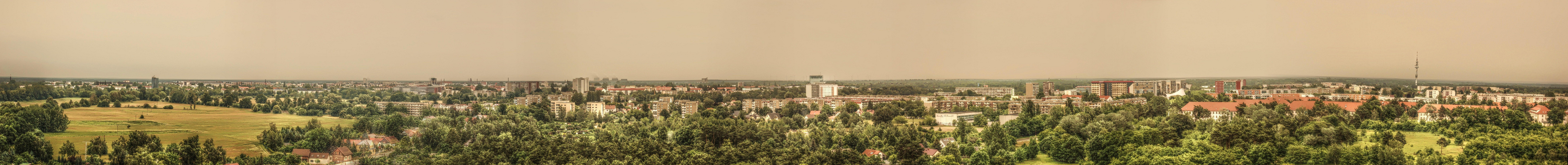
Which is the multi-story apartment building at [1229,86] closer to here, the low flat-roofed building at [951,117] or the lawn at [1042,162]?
the low flat-roofed building at [951,117]

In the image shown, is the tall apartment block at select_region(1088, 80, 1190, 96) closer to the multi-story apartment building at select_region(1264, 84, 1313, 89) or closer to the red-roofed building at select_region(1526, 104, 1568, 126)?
the multi-story apartment building at select_region(1264, 84, 1313, 89)

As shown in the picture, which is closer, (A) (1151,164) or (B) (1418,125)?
(A) (1151,164)

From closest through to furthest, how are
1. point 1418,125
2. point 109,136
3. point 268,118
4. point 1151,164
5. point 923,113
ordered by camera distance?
1. point 1151,164
2. point 109,136
3. point 268,118
4. point 1418,125
5. point 923,113

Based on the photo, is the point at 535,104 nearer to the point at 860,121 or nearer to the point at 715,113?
the point at 715,113

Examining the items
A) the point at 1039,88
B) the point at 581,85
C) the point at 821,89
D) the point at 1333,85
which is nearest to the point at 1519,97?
the point at 1333,85

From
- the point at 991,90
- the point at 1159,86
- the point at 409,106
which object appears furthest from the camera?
the point at 991,90

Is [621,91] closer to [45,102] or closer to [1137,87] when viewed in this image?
[45,102]

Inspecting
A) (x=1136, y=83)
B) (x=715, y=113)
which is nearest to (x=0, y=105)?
(x=715, y=113)
